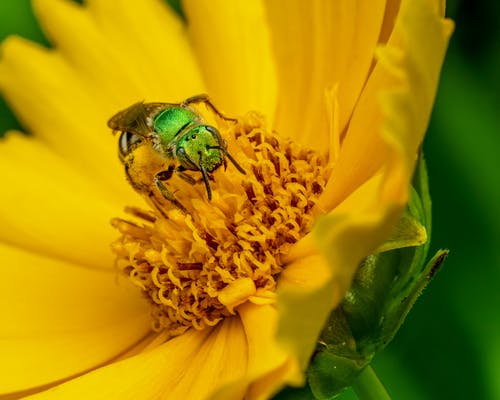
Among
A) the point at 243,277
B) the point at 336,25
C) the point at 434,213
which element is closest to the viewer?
the point at 243,277

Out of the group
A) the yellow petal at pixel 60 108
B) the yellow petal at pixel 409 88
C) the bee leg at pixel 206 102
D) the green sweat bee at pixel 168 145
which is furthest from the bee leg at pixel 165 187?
the yellow petal at pixel 409 88

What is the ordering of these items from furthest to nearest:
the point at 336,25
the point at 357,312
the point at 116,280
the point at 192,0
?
the point at 192,0 → the point at 116,280 → the point at 336,25 → the point at 357,312

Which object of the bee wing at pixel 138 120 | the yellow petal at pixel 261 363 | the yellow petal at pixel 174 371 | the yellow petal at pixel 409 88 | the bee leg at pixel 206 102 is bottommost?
the yellow petal at pixel 174 371

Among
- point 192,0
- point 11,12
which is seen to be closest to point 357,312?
point 192,0

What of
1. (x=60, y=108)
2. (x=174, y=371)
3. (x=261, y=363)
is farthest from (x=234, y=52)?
(x=261, y=363)

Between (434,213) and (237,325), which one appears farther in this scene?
(434,213)

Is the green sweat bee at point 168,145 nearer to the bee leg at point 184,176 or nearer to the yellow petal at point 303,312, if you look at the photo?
the bee leg at point 184,176

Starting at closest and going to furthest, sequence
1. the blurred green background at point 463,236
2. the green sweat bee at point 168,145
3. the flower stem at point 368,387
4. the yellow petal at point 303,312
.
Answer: the yellow petal at point 303,312 < the flower stem at point 368,387 < the green sweat bee at point 168,145 < the blurred green background at point 463,236

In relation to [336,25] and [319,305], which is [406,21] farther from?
[336,25]
